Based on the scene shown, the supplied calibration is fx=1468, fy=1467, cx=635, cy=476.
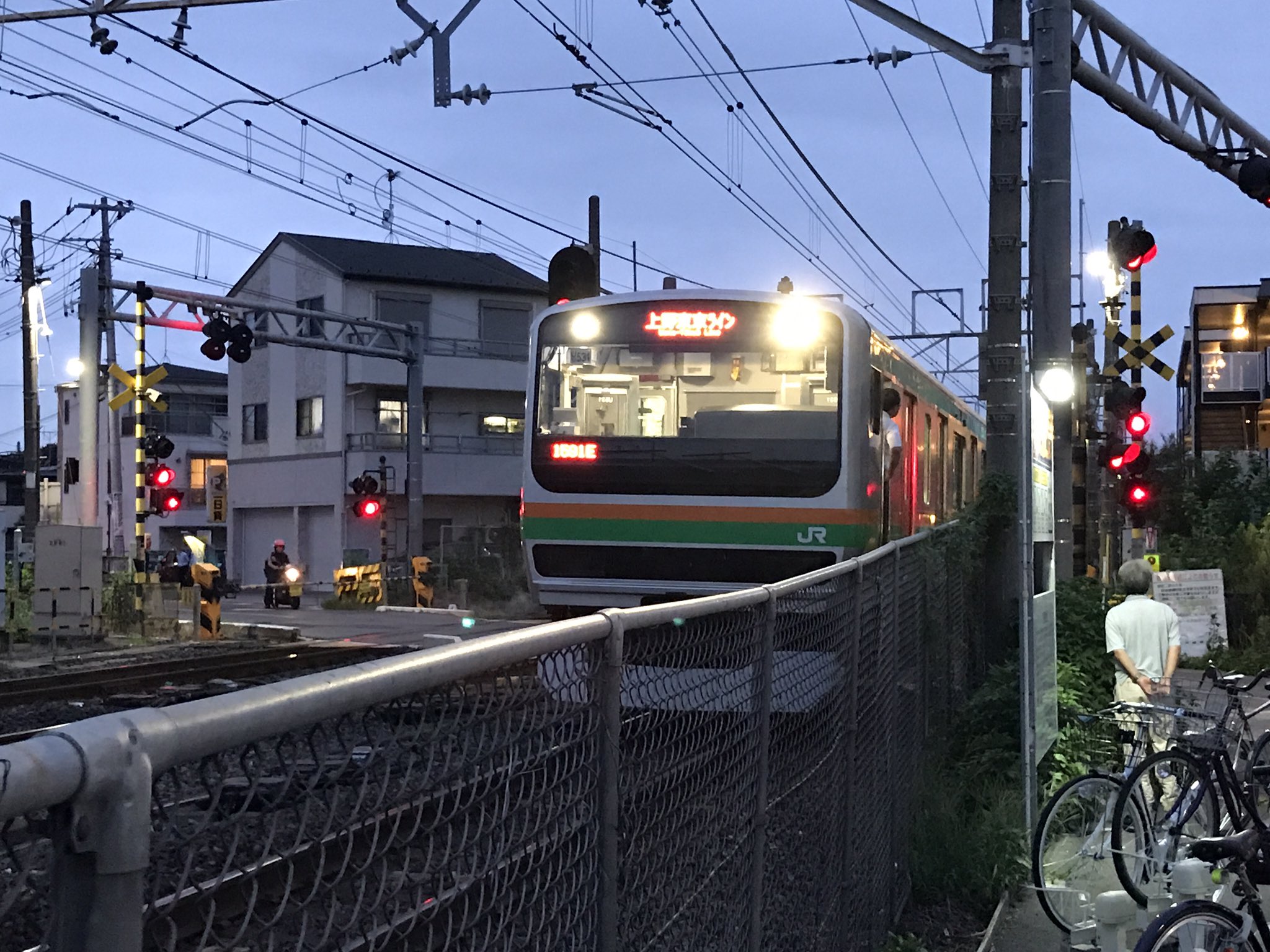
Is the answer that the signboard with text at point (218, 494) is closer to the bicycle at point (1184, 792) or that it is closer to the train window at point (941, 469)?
the train window at point (941, 469)

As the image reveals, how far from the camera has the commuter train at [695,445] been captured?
36.7 ft

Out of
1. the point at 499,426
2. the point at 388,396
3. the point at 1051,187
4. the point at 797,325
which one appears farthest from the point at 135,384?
the point at 499,426

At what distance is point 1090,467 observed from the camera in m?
20.3

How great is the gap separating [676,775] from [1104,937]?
329 cm

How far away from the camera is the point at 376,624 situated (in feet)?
88.1

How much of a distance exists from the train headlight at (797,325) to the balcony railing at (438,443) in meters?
35.2

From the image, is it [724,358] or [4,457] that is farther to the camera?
[4,457]

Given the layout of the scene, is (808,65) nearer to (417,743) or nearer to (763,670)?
(763,670)

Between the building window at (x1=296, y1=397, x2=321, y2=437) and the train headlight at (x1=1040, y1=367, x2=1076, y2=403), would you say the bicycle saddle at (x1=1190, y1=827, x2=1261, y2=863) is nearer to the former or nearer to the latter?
the train headlight at (x1=1040, y1=367, x2=1076, y2=403)

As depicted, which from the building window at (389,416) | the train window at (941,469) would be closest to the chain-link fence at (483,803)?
the train window at (941,469)

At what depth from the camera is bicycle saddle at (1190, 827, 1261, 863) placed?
494 cm

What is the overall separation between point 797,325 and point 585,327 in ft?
5.53

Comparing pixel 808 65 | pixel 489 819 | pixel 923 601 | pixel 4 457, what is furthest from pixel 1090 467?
pixel 4 457

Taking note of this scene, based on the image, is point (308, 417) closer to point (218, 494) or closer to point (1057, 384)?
point (218, 494)
